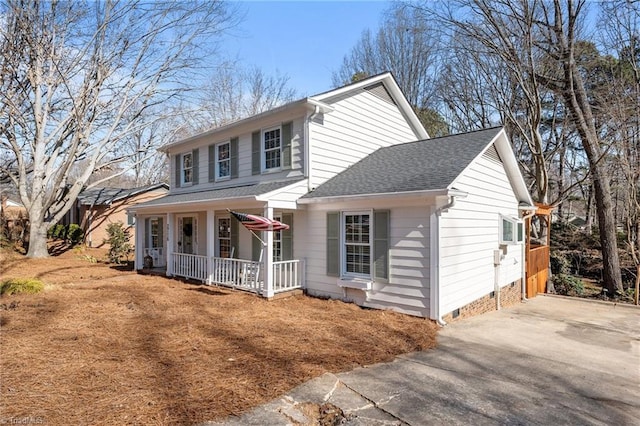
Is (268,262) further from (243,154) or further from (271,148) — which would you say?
(243,154)

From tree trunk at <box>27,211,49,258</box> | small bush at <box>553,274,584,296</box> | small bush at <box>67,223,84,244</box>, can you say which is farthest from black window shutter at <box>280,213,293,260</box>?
small bush at <box>67,223,84,244</box>

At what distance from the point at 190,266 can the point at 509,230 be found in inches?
385

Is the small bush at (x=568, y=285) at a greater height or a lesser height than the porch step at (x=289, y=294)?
lesser

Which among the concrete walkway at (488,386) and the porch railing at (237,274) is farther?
the porch railing at (237,274)

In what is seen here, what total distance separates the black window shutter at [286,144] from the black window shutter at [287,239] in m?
1.45

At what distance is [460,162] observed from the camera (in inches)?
309

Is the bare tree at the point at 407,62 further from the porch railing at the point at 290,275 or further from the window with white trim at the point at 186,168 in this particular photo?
the porch railing at the point at 290,275

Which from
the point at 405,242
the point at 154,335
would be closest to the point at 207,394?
the point at 154,335

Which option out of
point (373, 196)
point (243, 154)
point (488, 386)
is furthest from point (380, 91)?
point (488, 386)

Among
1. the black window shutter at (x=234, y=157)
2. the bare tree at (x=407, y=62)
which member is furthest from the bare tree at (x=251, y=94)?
the black window shutter at (x=234, y=157)

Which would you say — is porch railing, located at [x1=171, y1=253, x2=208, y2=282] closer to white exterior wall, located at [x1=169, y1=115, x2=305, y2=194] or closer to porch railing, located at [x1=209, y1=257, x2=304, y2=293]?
porch railing, located at [x1=209, y1=257, x2=304, y2=293]

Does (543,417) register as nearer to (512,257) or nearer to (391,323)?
(391,323)

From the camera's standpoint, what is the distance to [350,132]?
1085 centimetres

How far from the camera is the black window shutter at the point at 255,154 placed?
1091cm
